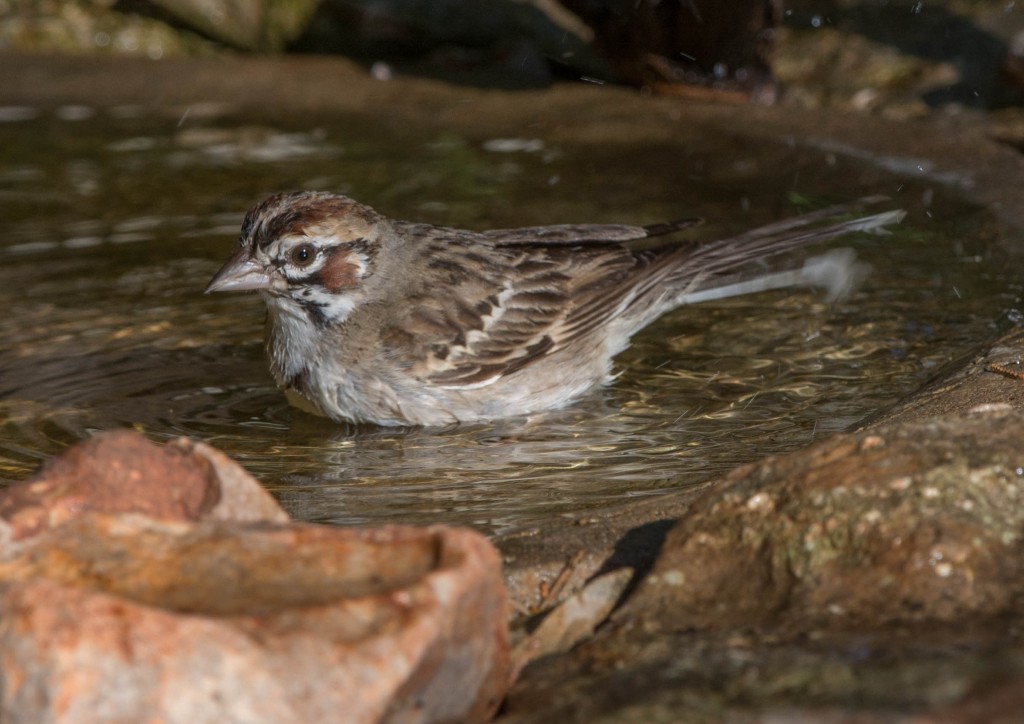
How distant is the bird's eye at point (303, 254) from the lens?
559 cm

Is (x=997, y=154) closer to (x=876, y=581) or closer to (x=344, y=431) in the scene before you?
(x=344, y=431)

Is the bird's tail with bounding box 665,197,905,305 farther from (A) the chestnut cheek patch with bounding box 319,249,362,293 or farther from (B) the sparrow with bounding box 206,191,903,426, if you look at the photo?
(A) the chestnut cheek patch with bounding box 319,249,362,293

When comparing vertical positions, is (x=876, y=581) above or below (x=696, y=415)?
above

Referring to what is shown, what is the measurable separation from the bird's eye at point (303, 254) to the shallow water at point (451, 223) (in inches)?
26.1

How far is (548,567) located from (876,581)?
0.95m

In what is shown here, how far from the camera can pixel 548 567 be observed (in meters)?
3.71

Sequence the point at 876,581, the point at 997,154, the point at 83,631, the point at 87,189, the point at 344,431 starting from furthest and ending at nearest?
the point at 87,189 → the point at 997,154 → the point at 344,431 → the point at 876,581 → the point at 83,631

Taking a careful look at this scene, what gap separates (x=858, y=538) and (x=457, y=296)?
10.1ft

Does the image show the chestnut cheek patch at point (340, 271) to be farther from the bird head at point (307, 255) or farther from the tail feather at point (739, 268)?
the tail feather at point (739, 268)

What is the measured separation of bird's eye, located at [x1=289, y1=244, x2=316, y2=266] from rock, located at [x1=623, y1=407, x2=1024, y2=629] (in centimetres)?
262

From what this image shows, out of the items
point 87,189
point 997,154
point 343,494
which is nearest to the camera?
point 343,494

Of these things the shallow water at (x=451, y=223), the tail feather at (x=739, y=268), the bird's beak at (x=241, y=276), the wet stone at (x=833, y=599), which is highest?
the wet stone at (x=833, y=599)

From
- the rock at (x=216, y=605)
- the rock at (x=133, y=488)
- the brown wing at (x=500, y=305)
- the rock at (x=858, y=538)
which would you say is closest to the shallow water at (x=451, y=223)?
the brown wing at (x=500, y=305)

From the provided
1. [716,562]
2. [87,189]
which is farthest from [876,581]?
[87,189]
